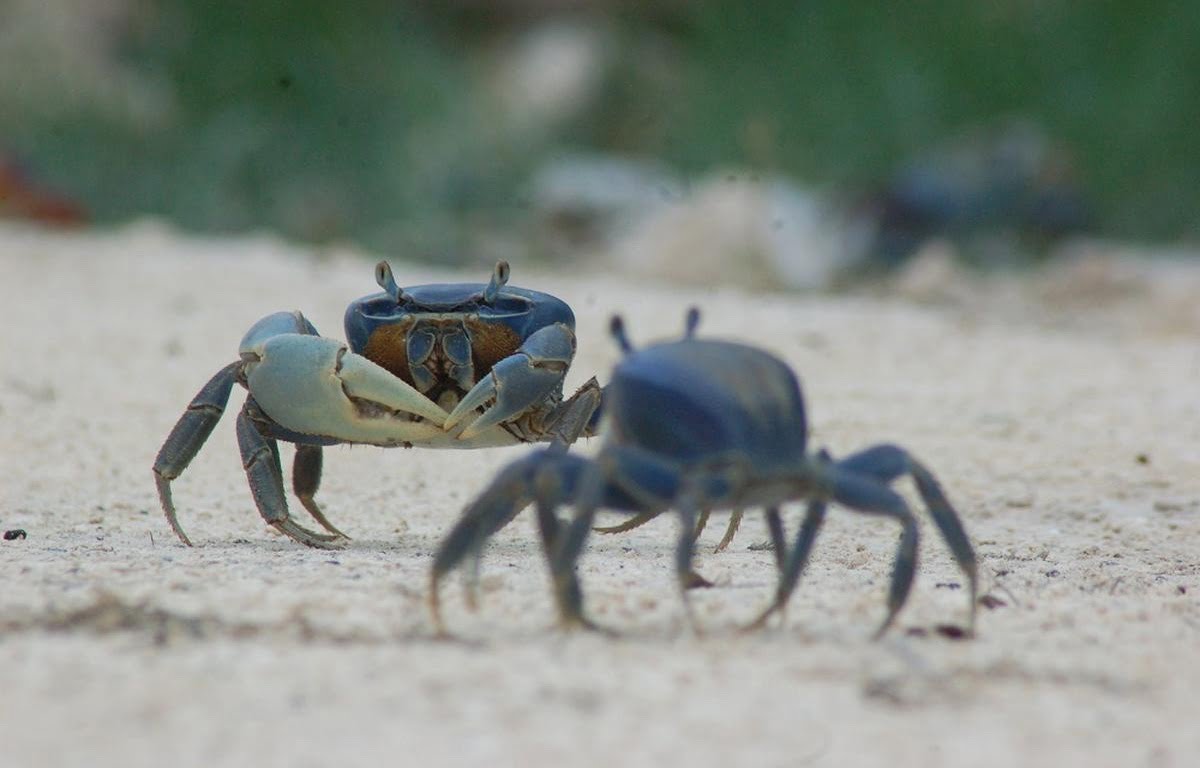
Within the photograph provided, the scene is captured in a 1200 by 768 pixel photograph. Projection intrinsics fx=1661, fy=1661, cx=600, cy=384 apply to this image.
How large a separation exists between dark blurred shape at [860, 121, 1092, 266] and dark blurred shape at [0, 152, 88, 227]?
6805 millimetres

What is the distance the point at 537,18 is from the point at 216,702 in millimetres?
22137

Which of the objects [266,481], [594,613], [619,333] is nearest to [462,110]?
[266,481]

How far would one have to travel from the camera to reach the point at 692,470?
294 centimetres

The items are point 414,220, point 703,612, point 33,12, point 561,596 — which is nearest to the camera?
point 561,596

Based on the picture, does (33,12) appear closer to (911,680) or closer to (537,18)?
(537,18)

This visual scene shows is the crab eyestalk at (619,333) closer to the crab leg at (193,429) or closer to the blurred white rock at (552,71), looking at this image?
the crab leg at (193,429)

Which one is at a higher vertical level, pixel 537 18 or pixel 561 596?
pixel 537 18

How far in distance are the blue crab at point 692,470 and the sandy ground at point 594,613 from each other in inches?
5.8

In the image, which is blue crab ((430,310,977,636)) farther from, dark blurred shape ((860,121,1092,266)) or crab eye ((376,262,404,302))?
dark blurred shape ((860,121,1092,266))

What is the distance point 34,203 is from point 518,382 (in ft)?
32.3

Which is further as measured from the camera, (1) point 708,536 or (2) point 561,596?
(1) point 708,536

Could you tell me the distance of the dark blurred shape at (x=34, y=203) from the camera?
42.5 ft

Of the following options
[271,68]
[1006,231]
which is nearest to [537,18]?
[271,68]

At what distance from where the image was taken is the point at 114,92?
50.0ft
